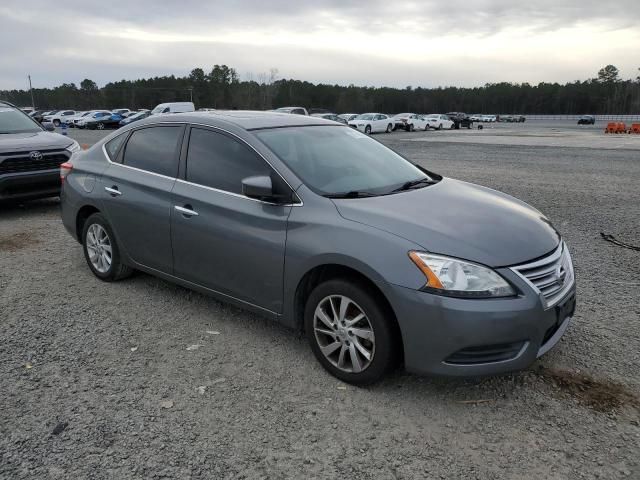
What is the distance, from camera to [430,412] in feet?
10.2

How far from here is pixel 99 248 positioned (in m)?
5.14

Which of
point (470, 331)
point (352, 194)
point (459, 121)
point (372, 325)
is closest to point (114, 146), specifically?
point (352, 194)

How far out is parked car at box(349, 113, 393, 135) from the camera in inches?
1485

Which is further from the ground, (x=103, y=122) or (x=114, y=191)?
(x=114, y=191)

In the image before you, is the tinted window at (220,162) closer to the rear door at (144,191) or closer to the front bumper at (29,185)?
the rear door at (144,191)

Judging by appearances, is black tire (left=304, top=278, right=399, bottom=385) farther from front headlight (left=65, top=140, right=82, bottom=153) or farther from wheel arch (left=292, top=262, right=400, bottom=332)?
front headlight (left=65, top=140, right=82, bottom=153)

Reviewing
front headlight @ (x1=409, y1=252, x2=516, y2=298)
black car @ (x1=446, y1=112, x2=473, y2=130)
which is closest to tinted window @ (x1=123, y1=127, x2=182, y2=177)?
front headlight @ (x1=409, y1=252, x2=516, y2=298)

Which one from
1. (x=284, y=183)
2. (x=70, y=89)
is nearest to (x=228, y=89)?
(x=70, y=89)

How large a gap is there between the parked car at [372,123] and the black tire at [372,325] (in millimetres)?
34719

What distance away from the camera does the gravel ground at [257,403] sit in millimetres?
2664

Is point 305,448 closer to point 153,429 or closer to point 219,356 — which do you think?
point 153,429

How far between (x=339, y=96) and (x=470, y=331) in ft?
424

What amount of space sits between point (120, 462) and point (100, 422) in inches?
16.3

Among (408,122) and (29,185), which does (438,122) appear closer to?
(408,122)
